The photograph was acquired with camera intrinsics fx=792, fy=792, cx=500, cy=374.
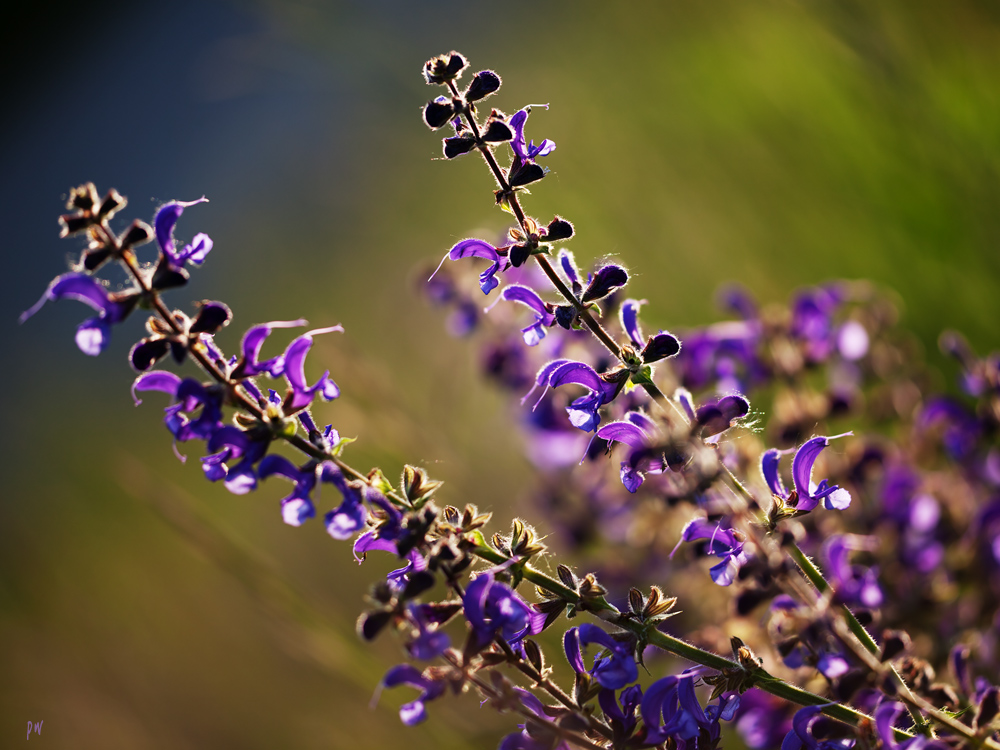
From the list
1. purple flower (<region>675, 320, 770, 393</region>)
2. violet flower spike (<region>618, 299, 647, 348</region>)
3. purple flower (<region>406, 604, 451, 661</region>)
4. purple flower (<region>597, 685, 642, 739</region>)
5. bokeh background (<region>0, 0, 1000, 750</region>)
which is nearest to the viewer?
purple flower (<region>406, 604, 451, 661</region>)

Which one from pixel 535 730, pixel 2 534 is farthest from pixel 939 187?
pixel 2 534

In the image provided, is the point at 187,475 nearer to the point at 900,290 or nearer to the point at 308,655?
the point at 308,655

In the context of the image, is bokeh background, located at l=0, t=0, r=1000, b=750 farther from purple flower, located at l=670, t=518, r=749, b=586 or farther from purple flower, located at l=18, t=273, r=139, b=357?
purple flower, located at l=670, t=518, r=749, b=586

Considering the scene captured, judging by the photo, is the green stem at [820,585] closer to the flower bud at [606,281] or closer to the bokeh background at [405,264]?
the flower bud at [606,281]

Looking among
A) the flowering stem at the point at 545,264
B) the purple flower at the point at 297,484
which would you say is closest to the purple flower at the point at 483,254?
the flowering stem at the point at 545,264

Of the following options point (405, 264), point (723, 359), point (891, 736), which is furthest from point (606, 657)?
point (405, 264)

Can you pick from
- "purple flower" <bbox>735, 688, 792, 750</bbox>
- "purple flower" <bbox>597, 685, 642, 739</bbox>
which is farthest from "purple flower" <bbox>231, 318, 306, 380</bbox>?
"purple flower" <bbox>735, 688, 792, 750</bbox>
